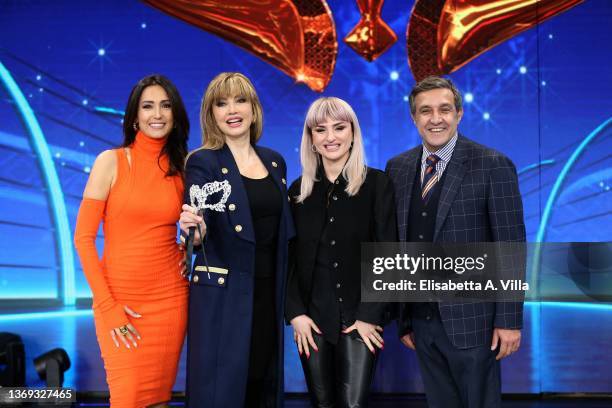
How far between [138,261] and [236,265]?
56 centimetres

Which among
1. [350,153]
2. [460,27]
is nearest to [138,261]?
[350,153]

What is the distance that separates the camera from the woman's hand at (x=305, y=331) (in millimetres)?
2416

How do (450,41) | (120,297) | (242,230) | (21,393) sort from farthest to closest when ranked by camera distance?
(450,41) < (21,393) < (120,297) < (242,230)

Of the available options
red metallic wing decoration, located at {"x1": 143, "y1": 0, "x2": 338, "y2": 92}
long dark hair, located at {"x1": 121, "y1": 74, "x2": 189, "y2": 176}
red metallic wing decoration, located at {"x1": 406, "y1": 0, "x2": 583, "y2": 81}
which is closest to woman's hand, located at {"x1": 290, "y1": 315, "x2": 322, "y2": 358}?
long dark hair, located at {"x1": 121, "y1": 74, "x2": 189, "y2": 176}

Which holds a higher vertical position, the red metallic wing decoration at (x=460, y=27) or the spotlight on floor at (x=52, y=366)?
the red metallic wing decoration at (x=460, y=27)

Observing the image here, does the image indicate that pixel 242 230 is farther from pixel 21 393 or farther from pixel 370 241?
pixel 21 393

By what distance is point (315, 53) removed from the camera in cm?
434

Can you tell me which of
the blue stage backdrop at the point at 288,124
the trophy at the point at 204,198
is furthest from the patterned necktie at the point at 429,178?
the blue stage backdrop at the point at 288,124

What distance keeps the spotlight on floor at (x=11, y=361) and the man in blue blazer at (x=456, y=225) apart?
3.09 m

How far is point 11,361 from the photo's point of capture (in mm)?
4238

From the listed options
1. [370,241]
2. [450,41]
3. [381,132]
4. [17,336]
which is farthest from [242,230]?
[17,336]

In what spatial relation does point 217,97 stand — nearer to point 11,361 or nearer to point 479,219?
point 479,219

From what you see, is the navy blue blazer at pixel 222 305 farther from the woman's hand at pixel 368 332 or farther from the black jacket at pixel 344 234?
the woman's hand at pixel 368 332

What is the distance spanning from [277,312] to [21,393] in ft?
8.06
